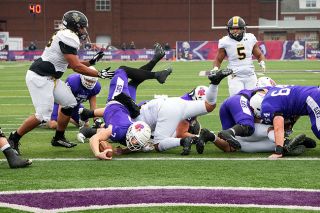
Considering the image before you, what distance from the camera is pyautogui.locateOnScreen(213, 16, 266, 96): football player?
1012cm

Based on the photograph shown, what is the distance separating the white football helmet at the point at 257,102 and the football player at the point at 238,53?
2.62 m

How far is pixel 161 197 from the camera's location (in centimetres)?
489

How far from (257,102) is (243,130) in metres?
0.40

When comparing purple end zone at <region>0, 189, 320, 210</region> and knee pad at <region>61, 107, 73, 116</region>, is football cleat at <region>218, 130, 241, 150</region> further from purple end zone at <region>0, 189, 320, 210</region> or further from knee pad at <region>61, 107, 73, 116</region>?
knee pad at <region>61, 107, 73, 116</region>

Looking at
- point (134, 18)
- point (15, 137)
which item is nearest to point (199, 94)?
point (15, 137)

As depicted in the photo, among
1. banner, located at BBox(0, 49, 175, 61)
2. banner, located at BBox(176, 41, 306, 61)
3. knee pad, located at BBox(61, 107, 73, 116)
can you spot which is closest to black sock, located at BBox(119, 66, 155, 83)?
knee pad, located at BBox(61, 107, 73, 116)

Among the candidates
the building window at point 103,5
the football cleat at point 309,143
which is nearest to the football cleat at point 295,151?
the football cleat at point 309,143

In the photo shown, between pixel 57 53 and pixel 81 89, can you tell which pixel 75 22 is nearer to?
pixel 57 53

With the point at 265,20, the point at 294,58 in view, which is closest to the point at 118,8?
the point at 265,20

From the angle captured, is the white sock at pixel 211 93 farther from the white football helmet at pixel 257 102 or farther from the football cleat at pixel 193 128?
the football cleat at pixel 193 128

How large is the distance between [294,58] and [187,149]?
113 ft

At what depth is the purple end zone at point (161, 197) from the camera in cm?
474

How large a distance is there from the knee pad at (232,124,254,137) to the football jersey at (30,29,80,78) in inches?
84.6

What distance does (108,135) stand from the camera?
279 inches
